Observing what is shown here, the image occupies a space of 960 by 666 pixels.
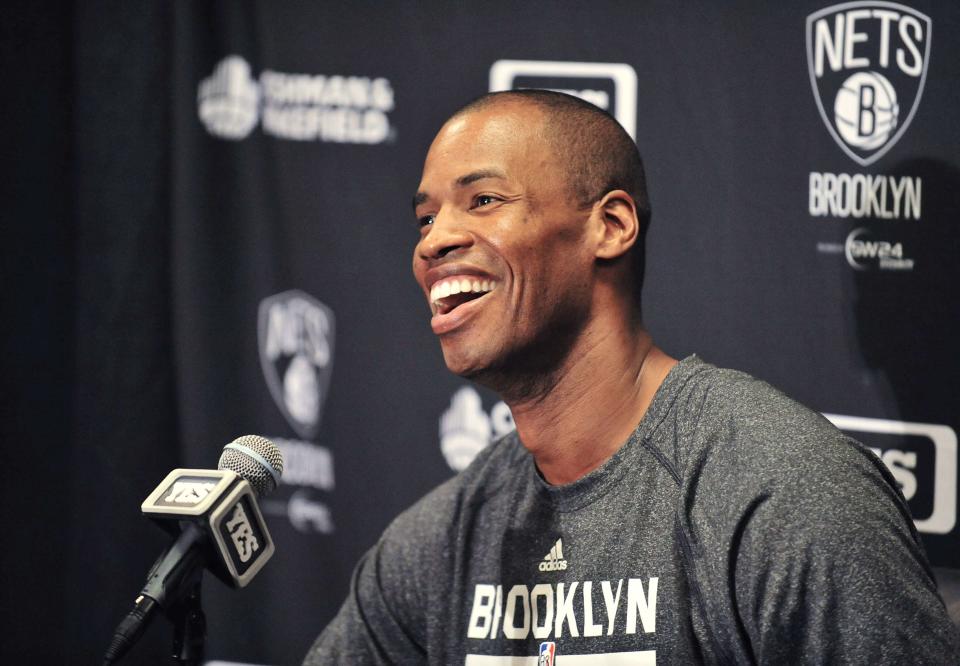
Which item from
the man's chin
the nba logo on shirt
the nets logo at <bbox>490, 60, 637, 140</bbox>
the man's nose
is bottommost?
the nba logo on shirt

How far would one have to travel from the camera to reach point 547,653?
1.56m

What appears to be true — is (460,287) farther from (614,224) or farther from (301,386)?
(301,386)

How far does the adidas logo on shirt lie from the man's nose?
1.62 feet

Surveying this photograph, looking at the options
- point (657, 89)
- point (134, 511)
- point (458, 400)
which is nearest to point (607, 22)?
point (657, 89)

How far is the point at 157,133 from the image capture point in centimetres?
255

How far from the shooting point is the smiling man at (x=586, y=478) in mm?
1297

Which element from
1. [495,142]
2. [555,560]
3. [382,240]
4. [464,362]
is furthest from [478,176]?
[382,240]

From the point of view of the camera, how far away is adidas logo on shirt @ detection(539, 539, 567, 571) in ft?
5.30

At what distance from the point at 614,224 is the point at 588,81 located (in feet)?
2.17

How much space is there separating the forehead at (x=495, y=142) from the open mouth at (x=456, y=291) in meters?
0.18

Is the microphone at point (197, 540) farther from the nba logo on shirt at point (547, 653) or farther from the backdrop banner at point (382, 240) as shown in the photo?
the backdrop banner at point (382, 240)

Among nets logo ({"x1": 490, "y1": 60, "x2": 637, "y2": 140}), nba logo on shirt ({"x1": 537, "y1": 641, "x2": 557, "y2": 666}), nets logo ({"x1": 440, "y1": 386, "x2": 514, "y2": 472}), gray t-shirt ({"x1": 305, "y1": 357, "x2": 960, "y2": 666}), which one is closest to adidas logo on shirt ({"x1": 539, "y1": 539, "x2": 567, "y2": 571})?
gray t-shirt ({"x1": 305, "y1": 357, "x2": 960, "y2": 666})

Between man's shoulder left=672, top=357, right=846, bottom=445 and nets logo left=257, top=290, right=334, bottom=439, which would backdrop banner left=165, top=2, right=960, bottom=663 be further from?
man's shoulder left=672, top=357, right=846, bottom=445

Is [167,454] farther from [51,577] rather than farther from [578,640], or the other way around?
[578,640]
